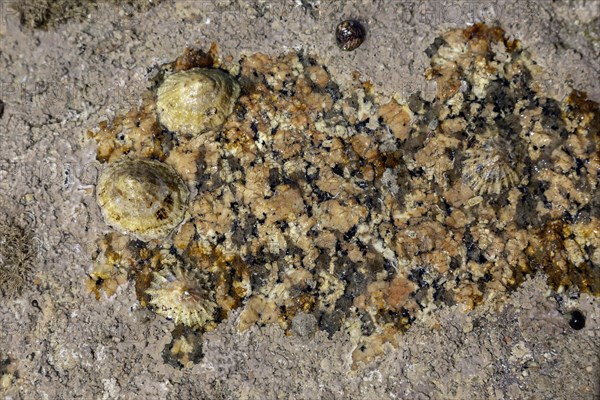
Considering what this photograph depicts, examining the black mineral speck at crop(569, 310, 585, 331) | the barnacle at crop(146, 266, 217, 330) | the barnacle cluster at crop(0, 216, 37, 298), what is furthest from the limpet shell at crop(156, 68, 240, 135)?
the black mineral speck at crop(569, 310, 585, 331)

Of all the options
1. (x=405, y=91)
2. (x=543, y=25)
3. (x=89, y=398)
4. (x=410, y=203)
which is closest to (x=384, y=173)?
(x=410, y=203)

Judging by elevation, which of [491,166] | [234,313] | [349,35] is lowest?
[234,313]

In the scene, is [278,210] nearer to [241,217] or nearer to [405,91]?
[241,217]

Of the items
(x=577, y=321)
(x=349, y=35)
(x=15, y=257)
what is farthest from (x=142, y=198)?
(x=577, y=321)

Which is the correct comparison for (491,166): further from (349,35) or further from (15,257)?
(15,257)

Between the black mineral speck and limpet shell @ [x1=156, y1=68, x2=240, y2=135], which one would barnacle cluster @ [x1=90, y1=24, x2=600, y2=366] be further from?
the black mineral speck

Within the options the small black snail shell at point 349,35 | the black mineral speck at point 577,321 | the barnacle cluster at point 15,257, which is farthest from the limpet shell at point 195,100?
the black mineral speck at point 577,321

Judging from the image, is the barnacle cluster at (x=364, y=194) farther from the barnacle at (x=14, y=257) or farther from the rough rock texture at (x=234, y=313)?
the barnacle at (x=14, y=257)
